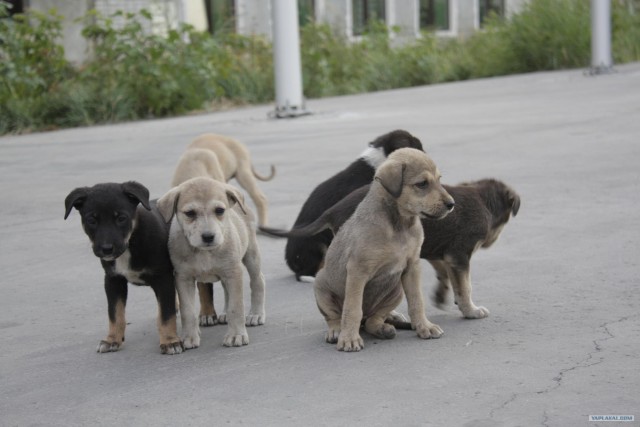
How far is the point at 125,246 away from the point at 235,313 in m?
0.73

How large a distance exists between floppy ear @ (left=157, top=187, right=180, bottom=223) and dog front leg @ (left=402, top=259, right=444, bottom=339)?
4.25ft

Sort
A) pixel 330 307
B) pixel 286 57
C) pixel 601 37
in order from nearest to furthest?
pixel 330 307
pixel 286 57
pixel 601 37

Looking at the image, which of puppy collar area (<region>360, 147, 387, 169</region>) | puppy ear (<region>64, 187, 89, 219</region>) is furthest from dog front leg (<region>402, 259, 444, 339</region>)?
puppy ear (<region>64, 187, 89, 219</region>)

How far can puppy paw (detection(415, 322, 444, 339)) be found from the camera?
19.0 feet

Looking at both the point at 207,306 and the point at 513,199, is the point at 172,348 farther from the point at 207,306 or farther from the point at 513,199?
the point at 513,199

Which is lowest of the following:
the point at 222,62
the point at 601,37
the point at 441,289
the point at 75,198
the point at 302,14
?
the point at 441,289

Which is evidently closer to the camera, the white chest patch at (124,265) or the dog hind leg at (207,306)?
the white chest patch at (124,265)

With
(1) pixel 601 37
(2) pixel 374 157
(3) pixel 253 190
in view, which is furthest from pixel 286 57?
(2) pixel 374 157

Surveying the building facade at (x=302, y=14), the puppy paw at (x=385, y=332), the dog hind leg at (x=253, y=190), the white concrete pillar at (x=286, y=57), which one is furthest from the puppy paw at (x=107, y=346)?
the building facade at (x=302, y=14)

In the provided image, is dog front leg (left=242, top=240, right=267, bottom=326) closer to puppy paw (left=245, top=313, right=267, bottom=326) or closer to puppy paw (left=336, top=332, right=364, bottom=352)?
puppy paw (left=245, top=313, right=267, bottom=326)

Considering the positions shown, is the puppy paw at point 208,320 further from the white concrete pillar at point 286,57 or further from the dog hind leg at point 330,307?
the white concrete pillar at point 286,57

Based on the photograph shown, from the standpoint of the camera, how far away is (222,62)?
20000 mm

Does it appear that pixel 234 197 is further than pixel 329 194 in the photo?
No

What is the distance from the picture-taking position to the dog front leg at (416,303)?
5.73 m
